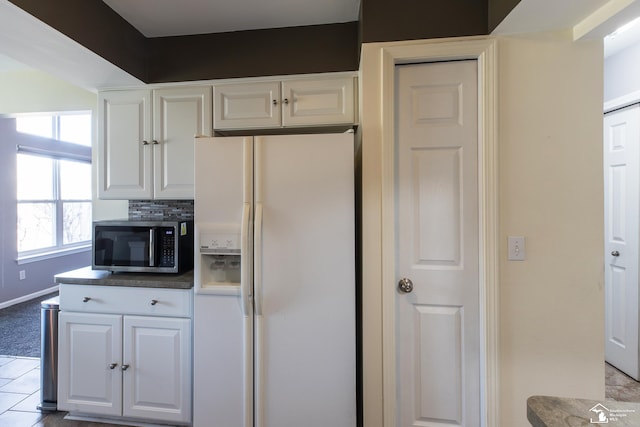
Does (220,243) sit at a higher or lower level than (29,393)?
higher

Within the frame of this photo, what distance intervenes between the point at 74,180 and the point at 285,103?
4.94m

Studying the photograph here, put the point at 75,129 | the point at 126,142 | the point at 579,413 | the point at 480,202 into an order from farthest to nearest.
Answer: the point at 75,129, the point at 126,142, the point at 480,202, the point at 579,413

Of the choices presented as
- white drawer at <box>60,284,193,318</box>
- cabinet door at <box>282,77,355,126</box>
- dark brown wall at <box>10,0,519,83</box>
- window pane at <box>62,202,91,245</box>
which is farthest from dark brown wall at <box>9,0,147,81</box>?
window pane at <box>62,202,91,245</box>

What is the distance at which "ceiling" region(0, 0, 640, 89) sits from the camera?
4.04 ft

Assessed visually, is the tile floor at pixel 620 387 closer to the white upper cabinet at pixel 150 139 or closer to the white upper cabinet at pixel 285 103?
the white upper cabinet at pixel 285 103

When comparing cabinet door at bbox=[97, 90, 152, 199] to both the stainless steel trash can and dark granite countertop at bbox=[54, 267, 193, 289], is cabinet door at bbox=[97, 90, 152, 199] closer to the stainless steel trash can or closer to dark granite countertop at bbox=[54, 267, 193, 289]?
dark granite countertop at bbox=[54, 267, 193, 289]

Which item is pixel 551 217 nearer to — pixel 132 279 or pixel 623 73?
pixel 623 73

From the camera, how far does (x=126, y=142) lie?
2033 mm

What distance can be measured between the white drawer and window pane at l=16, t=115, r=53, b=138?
3.47 metres

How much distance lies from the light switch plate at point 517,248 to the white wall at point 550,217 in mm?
28

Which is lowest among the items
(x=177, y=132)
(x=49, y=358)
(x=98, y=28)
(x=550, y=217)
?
(x=49, y=358)

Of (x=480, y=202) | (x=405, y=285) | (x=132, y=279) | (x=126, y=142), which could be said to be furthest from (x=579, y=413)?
(x=126, y=142)

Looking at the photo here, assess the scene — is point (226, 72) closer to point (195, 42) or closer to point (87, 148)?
point (195, 42)

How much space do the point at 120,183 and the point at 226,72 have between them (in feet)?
3.63
